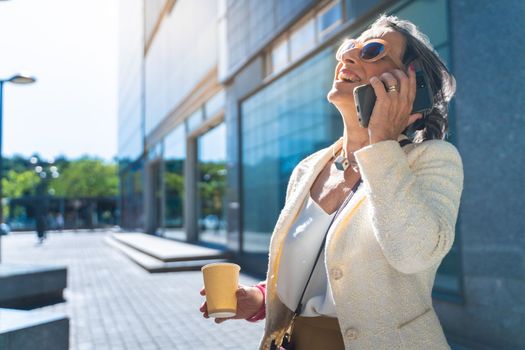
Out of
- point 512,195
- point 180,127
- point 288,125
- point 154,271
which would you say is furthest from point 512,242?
point 180,127

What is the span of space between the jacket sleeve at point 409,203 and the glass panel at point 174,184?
2373cm

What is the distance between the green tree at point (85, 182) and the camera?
67.1 meters

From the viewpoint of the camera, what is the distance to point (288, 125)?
440 inches

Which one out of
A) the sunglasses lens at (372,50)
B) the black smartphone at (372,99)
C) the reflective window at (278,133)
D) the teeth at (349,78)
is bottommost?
the black smartphone at (372,99)

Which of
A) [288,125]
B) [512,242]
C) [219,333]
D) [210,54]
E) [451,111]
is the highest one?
[210,54]

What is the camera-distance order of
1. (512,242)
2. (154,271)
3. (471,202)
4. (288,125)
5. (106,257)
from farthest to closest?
(106,257) → (154,271) → (288,125) → (471,202) → (512,242)

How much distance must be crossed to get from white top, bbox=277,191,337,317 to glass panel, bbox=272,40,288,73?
32.3ft

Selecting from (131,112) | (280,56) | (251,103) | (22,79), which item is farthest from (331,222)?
(131,112)

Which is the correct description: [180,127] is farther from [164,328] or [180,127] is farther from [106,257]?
[164,328]

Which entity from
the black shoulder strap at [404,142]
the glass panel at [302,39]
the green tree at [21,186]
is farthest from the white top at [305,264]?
the green tree at [21,186]

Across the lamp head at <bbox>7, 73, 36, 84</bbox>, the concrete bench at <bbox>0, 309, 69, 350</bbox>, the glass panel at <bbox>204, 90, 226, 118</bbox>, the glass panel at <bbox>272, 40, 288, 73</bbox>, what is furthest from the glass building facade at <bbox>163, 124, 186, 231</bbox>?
the concrete bench at <bbox>0, 309, 69, 350</bbox>

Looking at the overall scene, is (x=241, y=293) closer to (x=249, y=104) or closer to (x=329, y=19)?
(x=329, y=19)

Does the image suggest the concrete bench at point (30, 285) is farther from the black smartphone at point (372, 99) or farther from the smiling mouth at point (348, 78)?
the black smartphone at point (372, 99)

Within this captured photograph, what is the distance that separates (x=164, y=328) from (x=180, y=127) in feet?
63.0
